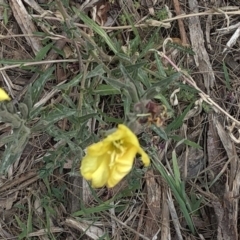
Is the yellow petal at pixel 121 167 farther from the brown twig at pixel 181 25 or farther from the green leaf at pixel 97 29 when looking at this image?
the brown twig at pixel 181 25

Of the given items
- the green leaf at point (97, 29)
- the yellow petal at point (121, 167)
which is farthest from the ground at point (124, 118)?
the yellow petal at point (121, 167)

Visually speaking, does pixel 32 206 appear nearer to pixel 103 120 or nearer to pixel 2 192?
pixel 2 192

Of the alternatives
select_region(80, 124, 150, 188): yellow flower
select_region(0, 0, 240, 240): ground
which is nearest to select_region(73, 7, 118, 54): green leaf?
select_region(0, 0, 240, 240): ground

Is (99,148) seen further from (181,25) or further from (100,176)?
(181,25)

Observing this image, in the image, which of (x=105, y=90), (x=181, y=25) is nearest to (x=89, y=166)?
(x=105, y=90)

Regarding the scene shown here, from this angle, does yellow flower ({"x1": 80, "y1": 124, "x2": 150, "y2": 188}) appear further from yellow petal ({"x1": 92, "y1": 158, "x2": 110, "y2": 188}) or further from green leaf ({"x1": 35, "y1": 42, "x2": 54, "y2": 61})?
green leaf ({"x1": 35, "y1": 42, "x2": 54, "y2": 61})

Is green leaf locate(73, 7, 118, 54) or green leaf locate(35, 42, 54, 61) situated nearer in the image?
green leaf locate(73, 7, 118, 54)
